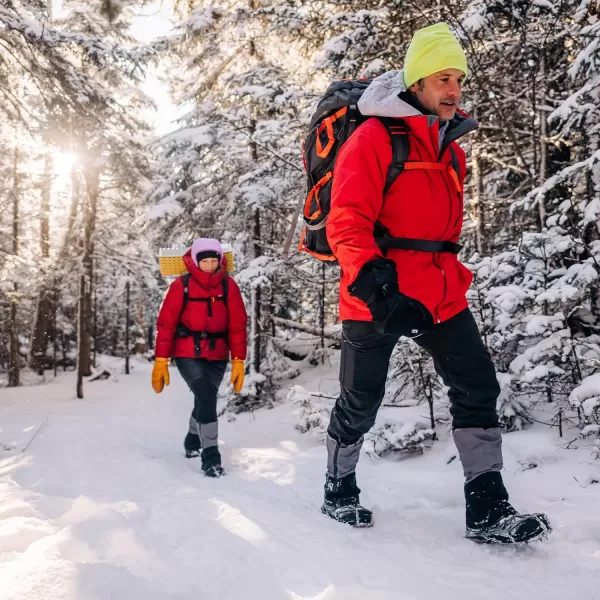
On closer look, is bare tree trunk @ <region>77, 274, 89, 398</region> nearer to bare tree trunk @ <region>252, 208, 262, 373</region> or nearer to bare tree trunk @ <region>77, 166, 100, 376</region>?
bare tree trunk @ <region>77, 166, 100, 376</region>

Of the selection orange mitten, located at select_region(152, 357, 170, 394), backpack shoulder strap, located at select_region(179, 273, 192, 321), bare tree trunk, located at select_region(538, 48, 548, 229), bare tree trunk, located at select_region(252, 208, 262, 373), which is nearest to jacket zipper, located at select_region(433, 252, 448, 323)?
backpack shoulder strap, located at select_region(179, 273, 192, 321)

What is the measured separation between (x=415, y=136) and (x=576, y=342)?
8.42 ft

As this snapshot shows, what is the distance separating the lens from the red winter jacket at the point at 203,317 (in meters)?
5.42

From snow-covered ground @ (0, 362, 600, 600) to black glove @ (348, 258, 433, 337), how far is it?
3.69ft

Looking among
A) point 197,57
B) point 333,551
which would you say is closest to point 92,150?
point 197,57

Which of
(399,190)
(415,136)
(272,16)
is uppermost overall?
(272,16)

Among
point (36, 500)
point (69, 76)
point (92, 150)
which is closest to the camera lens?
point (36, 500)

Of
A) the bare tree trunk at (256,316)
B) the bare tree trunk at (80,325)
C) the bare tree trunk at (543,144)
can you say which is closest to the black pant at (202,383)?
the bare tree trunk at (543,144)

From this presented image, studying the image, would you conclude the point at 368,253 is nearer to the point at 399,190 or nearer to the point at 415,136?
the point at 399,190

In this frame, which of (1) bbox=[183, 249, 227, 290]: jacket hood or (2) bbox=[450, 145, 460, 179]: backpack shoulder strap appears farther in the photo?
(1) bbox=[183, 249, 227, 290]: jacket hood

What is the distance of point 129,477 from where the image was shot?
4.30 meters

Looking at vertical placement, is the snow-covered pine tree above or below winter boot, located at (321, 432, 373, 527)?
above

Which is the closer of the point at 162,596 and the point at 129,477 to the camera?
the point at 162,596

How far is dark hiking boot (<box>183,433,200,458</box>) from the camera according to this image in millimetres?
6074
